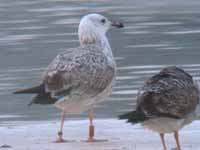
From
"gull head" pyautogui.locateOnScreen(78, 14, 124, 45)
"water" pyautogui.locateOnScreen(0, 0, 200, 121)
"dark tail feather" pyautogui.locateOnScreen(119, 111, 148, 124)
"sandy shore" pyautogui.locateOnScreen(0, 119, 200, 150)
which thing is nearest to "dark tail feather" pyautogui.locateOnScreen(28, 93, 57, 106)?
"sandy shore" pyautogui.locateOnScreen(0, 119, 200, 150)

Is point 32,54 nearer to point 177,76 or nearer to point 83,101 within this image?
point 83,101

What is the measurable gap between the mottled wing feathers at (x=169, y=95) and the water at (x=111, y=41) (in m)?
3.00

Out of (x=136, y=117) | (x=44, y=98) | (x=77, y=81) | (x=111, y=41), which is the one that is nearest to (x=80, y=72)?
(x=77, y=81)

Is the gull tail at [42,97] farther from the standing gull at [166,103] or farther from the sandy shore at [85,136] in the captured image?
the standing gull at [166,103]

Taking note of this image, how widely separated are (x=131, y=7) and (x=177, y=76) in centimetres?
1502

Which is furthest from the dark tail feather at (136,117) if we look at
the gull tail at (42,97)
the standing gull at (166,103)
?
the gull tail at (42,97)

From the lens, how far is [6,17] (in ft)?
78.0

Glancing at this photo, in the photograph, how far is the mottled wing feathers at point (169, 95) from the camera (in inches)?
377

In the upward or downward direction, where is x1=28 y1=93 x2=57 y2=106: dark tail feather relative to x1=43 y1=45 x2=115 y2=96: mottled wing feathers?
downward

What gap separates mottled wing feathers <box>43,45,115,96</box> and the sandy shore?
51 cm

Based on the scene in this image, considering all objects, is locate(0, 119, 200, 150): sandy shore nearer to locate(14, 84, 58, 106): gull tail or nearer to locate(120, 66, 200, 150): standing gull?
locate(14, 84, 58, 106): gull tail

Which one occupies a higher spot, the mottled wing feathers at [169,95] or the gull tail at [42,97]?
the mottled wing feathers at [169,95]

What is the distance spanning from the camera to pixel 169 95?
9.76 m

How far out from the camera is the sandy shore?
34.8 feet
